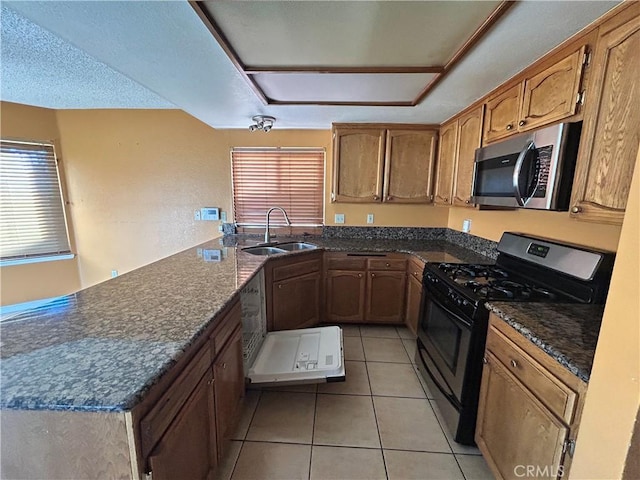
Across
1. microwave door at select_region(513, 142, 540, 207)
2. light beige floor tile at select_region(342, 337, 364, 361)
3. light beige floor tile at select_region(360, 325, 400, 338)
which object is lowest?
light beige floor tile at select_region(342, 337, 364, 361)

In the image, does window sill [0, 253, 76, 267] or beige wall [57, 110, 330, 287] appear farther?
beige wall [57, 110, 330, 287]

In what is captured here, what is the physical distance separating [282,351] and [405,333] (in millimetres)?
1351

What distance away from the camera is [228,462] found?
145 cm

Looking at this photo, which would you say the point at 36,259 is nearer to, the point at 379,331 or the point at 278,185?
the point at 278,185

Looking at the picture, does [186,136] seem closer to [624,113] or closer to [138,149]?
[138,149]

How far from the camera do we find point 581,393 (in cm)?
89

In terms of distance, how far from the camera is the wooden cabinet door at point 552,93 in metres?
1.25

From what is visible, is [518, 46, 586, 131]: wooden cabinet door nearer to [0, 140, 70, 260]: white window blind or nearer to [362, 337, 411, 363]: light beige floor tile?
[362, 337, 411, 363]: light beige floor tile

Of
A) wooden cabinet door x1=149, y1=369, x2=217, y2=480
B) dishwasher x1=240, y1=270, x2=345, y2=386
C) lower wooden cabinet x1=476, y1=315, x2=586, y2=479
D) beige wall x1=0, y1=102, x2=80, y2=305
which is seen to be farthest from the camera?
beige wall x1=0, y1=102, x2=80, y2=305

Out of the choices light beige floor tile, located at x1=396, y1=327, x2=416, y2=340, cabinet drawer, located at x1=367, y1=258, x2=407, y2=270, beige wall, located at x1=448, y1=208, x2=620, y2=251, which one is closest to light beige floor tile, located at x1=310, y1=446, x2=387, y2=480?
light beige floor tile, located at x1=396, y1=327, x2=416, y2=340

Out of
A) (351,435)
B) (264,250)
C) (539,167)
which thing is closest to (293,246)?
(264,250)

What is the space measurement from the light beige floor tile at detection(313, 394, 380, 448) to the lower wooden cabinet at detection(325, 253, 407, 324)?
1008 millimetres

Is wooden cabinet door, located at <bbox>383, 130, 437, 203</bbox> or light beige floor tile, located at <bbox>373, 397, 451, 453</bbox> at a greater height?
wooden cabinet door, located at <bbox>383, 130, 437, 203</bbox>

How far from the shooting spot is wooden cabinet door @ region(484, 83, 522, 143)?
1.65m
